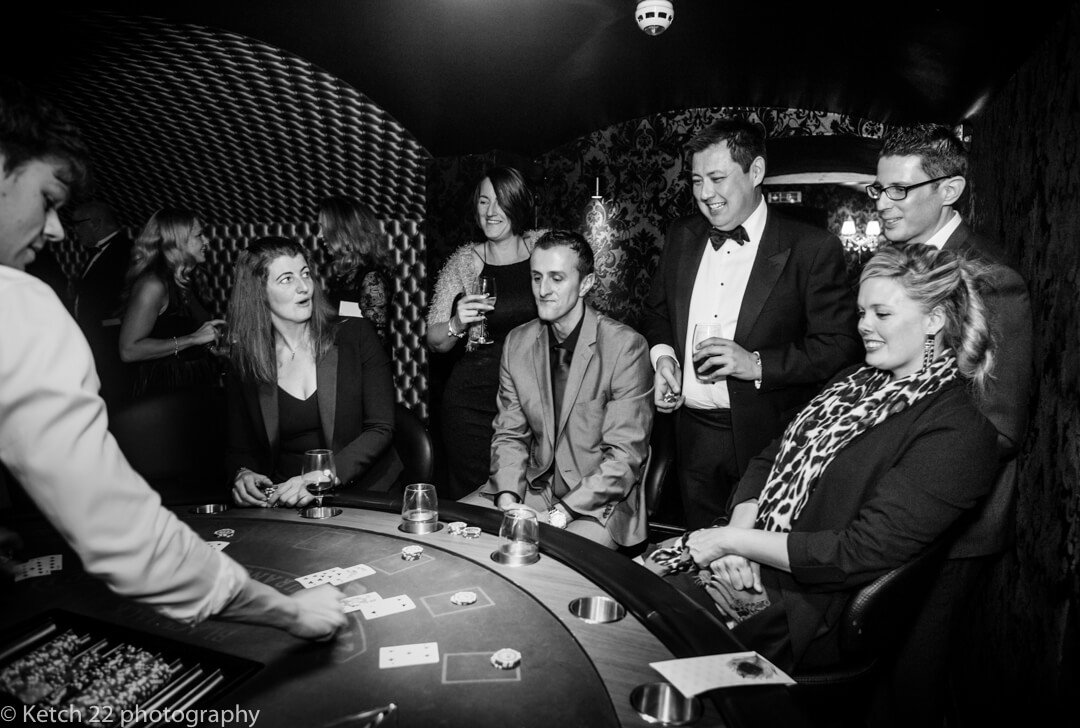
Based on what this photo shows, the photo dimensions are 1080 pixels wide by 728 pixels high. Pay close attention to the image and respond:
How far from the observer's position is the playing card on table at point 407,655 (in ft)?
4.13

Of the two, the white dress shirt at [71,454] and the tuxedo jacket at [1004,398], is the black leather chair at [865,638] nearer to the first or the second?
the tuxedo jacket at [1004,398]

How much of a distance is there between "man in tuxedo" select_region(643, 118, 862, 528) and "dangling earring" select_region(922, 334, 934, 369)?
2.18 feet

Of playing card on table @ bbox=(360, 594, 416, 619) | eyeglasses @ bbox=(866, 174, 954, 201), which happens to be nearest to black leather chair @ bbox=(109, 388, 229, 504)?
playing card on table @ bbox=(360, 594, 416, 619)

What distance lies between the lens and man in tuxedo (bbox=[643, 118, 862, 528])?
2.67 metres

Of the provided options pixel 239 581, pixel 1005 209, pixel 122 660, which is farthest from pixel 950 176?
pixel 122 660

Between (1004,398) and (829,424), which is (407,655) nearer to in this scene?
(829,424)

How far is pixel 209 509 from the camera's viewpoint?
2.17 meters

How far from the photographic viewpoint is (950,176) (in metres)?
2.39

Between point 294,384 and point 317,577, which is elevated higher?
point 294,384

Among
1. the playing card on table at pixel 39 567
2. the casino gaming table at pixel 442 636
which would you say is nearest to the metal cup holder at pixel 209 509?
Answer: the casino gaming table at pixel 442 636

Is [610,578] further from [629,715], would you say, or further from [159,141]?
[159,141]

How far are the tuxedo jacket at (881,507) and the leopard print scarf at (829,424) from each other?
35 millimetres

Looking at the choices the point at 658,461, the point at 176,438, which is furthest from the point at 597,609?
the point at 176,438

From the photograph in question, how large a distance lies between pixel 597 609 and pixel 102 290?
154 inches
